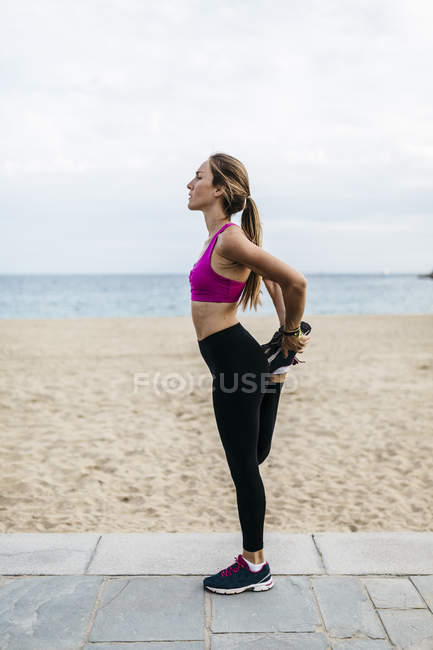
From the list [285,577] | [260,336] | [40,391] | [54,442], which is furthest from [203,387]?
[260,336]

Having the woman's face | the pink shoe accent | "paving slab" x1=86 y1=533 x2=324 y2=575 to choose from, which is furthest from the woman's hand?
"paving slab" x1=86 y1=533 x2=324 y2=575

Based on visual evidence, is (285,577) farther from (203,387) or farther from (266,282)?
(203,387)

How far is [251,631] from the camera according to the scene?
2248 millimetres

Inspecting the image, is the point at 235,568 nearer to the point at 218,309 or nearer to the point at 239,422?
the point at 239,422

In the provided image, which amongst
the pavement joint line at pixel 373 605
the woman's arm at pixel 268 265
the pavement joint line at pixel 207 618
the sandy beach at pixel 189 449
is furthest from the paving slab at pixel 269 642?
the sandy beach at pixel 189 449

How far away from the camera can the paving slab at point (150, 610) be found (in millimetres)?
2236

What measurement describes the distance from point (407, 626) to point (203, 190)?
2029 millimetres

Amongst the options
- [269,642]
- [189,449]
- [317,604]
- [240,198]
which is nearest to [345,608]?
[317,604]

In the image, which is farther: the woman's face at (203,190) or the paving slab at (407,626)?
the woman's face at (203,190)

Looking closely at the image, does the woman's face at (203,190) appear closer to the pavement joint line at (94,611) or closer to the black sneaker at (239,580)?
the black sneaker at (239,580)

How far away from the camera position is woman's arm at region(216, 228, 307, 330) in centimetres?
220

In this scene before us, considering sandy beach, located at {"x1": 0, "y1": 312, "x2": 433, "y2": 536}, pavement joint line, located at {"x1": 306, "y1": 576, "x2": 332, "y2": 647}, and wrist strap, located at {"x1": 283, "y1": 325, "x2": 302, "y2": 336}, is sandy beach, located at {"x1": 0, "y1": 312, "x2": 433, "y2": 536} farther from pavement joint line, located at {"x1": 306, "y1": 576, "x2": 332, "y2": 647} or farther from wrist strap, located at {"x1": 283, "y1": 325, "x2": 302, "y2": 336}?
wrist strap, located at {"x1": 283, "y1": 325, "x2": 302, "y2": 336}

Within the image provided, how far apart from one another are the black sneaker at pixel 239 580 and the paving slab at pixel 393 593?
0.47 meters

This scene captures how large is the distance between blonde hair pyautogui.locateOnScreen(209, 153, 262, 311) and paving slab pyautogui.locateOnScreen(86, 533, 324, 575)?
1.34 meters
